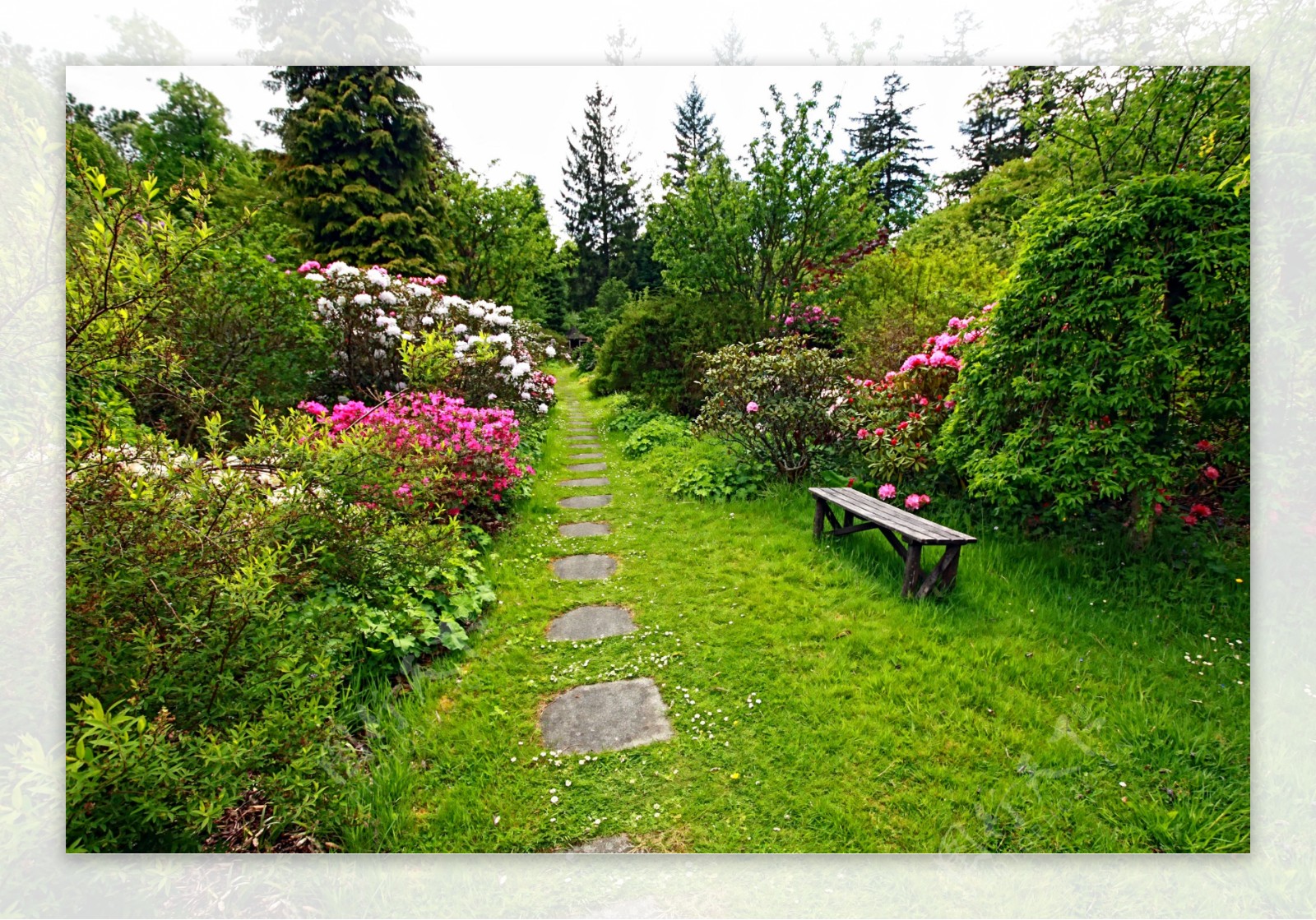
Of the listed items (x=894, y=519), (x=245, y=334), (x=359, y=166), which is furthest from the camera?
(x=359, y=166)

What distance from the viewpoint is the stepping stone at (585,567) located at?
3645 mm

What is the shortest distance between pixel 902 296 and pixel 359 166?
8.39 metres

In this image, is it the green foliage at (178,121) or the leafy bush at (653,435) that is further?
the leafy bush at (653,435)

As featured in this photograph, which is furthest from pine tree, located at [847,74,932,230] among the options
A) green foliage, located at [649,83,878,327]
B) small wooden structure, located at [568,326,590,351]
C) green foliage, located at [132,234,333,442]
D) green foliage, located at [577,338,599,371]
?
small wooden structure, located at [568,326,590,351]

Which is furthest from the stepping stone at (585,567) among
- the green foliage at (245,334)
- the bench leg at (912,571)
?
the green foliage at (245,334)

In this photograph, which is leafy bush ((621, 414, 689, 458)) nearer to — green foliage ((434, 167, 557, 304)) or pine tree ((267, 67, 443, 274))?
pine tree ((267, 67, 443, 274))

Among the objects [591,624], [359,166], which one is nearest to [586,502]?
[591,624]

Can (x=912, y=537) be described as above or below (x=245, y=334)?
below

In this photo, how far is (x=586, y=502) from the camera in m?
5.39

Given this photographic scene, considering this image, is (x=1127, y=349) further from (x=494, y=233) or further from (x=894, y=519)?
(x=494, y=233)

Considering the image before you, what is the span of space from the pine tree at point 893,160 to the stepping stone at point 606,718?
859 cm

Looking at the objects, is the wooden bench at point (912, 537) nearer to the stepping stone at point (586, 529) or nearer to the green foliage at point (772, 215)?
the stepping stone at point (586, 529)

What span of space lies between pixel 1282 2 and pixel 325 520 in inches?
170

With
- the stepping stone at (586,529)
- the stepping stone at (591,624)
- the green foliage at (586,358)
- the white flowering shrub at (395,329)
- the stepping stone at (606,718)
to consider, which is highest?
the green foliage at (586,358)
